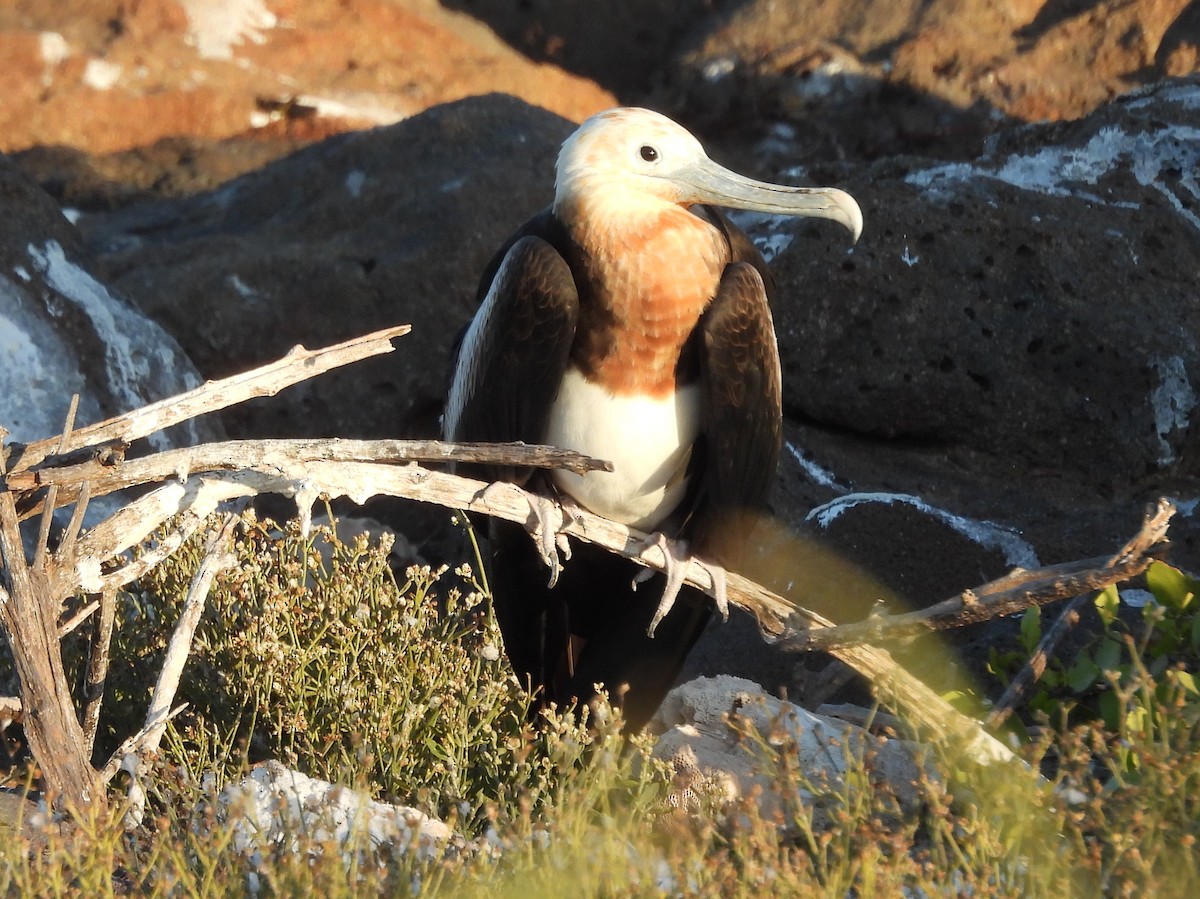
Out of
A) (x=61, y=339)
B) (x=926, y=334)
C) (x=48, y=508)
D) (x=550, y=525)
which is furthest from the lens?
(x=926, y=334)

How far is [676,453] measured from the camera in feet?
10.1

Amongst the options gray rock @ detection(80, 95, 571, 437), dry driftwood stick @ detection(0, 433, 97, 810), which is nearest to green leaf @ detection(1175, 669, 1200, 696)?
dry driftwood stick @ detection(0, 433, 97, 810)

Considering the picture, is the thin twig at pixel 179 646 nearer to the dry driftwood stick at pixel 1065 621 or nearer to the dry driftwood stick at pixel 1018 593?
the dry driftwood stick at pixel 1018 593

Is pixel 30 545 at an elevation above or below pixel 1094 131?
below

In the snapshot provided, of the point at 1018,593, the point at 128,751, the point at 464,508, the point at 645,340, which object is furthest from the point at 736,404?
the point at 128,751

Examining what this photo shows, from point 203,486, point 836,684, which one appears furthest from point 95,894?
point 836,684

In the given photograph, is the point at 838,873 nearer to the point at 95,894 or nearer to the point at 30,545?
the point at 95,894

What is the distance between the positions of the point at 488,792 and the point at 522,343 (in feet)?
2.79

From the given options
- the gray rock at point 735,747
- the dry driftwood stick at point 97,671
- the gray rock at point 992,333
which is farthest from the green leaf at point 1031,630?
the dry driftwood stick at point 97,671

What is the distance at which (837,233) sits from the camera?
4.50 m

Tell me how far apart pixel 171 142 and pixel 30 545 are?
4.17 meters

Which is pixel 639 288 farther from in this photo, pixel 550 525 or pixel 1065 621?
pixel 1065 621

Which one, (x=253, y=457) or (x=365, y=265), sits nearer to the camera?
(x=253, y=457)

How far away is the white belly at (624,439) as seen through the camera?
2.99 m
